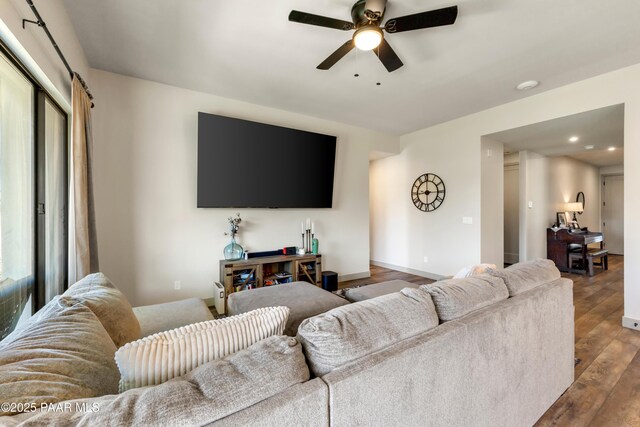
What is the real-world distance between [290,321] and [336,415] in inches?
39.2

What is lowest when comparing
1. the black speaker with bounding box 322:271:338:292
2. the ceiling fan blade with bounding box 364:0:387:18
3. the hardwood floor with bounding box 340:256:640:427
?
the hardwood floor with bounding box 340:256:640:427

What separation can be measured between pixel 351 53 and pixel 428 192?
305cm

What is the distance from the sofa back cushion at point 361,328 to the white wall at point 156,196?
2925 millimetres

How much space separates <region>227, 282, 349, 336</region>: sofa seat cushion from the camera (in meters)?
1.83

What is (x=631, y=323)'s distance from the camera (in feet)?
9.15

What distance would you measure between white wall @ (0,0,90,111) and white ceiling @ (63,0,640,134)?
0.16 m

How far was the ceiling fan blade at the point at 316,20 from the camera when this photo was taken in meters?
1.76

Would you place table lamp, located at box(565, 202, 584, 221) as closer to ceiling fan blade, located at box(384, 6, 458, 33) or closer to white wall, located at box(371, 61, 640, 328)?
white wall, located at box(371, 61, 640, 328)

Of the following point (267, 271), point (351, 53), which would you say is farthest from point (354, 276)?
Result: point (351, 53)

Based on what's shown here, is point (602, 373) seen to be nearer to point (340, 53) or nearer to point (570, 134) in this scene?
point (340, 53)

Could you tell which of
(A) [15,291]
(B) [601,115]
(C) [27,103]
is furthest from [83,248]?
(B) [601,115]

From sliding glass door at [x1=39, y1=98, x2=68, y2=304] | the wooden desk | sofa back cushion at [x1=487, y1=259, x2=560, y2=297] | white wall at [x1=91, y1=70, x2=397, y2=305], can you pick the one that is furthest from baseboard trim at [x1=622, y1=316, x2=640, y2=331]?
sliding glass door at [x1=39, y1=98, x2=68, y2=304]

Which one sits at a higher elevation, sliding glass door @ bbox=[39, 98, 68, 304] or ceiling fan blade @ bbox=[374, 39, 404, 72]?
ceiling fan blade @ bbox=[374, 39, 404, 72]

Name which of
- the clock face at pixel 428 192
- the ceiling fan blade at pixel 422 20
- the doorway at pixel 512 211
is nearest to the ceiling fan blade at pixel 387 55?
the ceiling fan blade at pixel 422 20
